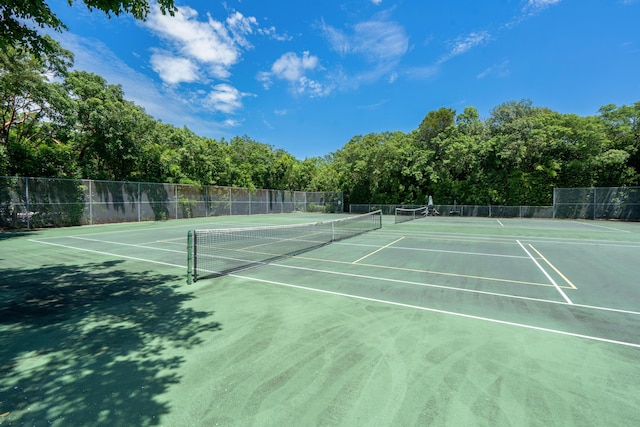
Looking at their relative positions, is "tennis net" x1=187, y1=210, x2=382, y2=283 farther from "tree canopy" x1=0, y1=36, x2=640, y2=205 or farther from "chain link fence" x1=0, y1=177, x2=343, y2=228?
"chain link fence" x1=0, y1=177, x2=343, y2=228

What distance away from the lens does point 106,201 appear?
933 inches

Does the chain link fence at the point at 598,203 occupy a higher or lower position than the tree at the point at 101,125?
lower

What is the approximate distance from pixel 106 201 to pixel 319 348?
26.5 meters

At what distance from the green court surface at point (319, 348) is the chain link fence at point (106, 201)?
1567cm

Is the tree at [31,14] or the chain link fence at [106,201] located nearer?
the tree at [31,14]

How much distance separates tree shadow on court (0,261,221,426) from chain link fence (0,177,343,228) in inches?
654

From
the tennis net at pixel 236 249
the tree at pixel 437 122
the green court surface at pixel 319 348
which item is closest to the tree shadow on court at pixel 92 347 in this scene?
the green court surface at pixel 319 348

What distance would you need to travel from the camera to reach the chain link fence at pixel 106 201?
1891 centimetres

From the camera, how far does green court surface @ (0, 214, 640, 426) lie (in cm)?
288

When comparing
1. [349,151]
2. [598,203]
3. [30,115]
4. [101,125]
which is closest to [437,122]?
[349,151]

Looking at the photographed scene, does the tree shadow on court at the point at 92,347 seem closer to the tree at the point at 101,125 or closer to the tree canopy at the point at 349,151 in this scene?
the tree canopy at the point at 349,151

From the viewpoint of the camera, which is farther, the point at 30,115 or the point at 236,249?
the point at 30,115

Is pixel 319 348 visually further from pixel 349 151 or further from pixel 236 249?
pixel 349 151

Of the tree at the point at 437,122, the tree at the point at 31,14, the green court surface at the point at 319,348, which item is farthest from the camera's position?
the tree at the point at 437,122
